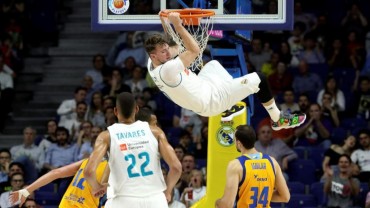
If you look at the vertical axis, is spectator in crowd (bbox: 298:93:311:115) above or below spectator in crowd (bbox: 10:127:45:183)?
above

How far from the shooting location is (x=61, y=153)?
52.6 ft

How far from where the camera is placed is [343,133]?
16250mm

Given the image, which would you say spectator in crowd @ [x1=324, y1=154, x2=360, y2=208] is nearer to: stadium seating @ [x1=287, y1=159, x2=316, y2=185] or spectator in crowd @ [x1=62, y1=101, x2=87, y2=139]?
stadium seating @ [x1=287, y1=159, x2=316, y2=185]

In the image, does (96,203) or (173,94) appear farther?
(96,203)

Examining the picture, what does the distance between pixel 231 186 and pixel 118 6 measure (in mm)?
2618

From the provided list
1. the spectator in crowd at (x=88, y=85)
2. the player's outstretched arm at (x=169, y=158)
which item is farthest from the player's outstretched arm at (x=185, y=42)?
the spectator in crowd at (x=88, y=85)

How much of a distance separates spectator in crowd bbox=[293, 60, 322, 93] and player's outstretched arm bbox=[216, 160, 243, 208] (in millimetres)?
7465

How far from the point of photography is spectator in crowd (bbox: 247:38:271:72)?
714 inches

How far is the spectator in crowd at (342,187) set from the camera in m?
14.6

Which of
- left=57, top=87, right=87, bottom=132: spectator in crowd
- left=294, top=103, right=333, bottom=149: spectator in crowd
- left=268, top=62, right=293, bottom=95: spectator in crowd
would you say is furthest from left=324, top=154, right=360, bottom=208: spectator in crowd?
left=57, top=87, right=87, bottom=132: spectator in crowd

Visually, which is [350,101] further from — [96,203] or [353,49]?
[96,203]

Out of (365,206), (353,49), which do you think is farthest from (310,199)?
(353,49)

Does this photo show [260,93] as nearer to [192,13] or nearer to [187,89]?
[187,89]

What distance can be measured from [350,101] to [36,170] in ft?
18.0
